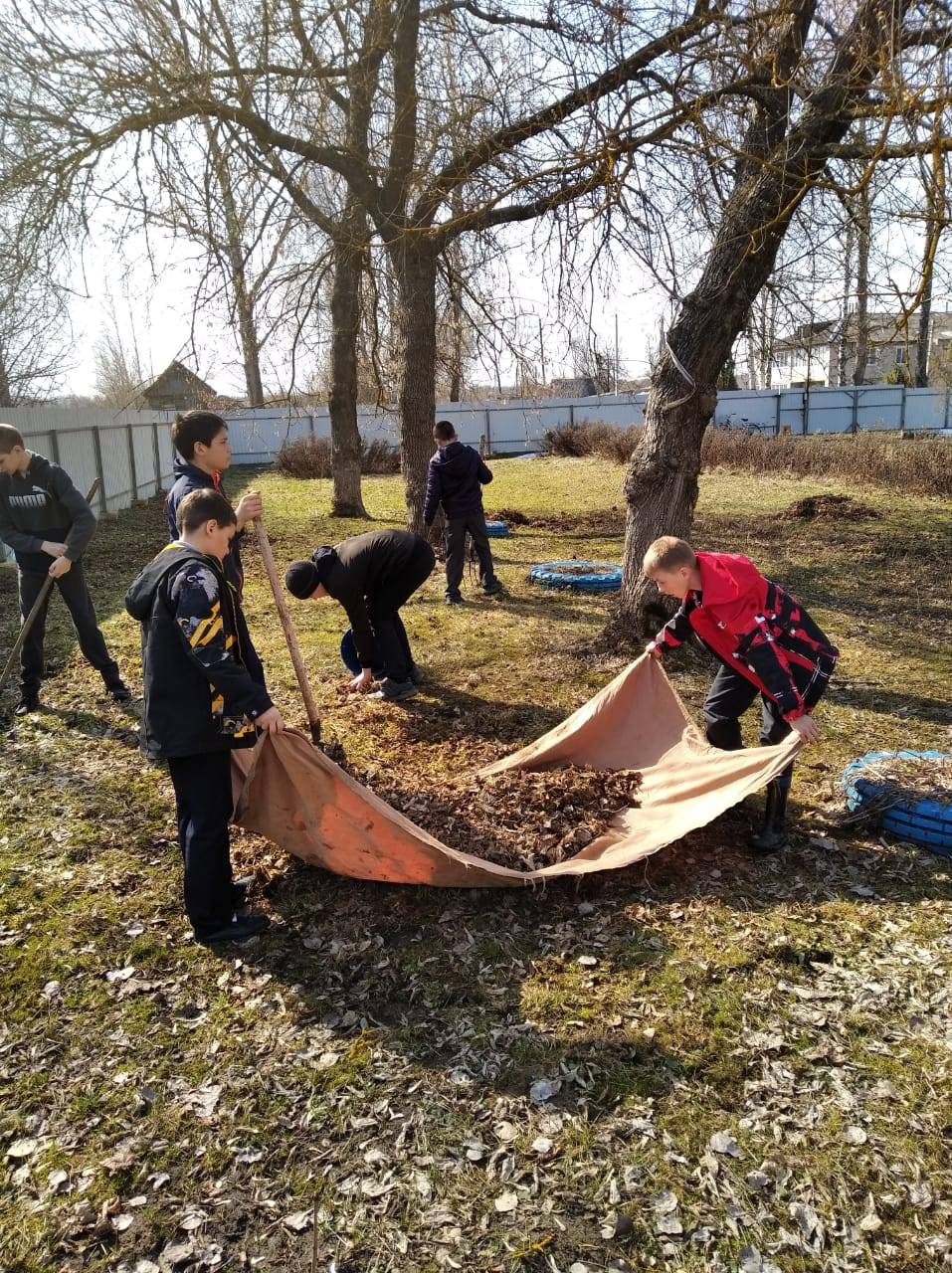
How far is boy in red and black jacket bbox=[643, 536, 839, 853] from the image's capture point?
3641 millimetres

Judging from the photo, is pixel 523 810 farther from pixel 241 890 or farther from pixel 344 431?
pixel 344 431

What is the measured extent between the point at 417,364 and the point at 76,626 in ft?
19.3

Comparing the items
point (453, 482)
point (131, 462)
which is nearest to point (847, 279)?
point (453, 482)

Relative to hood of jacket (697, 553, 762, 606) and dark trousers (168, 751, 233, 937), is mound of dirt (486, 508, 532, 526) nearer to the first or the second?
hood of jacket (697, 553, 762, 606)

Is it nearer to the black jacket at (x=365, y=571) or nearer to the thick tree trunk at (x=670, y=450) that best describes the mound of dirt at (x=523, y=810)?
the black jacket at (x=365, y=571)

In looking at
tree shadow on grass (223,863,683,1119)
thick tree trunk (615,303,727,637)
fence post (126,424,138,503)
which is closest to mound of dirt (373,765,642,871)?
tree shadow on grass (223,863,683,1119)

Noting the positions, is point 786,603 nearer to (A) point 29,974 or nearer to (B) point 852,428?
(A) point 29,974

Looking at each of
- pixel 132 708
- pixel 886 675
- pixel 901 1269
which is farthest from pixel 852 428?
pixel 901 1269

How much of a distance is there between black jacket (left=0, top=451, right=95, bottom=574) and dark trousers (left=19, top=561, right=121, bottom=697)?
13 centimetres

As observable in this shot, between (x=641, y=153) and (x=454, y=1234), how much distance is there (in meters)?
6.11

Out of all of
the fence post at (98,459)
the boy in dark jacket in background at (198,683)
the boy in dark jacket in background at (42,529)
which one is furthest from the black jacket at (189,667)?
the fence post at (98,459)

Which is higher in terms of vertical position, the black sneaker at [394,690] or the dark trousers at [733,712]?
the dark trousers at [733,712]

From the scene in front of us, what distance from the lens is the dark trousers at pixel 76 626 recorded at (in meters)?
5.73

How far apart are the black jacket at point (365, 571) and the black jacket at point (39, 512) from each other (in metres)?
1.67
